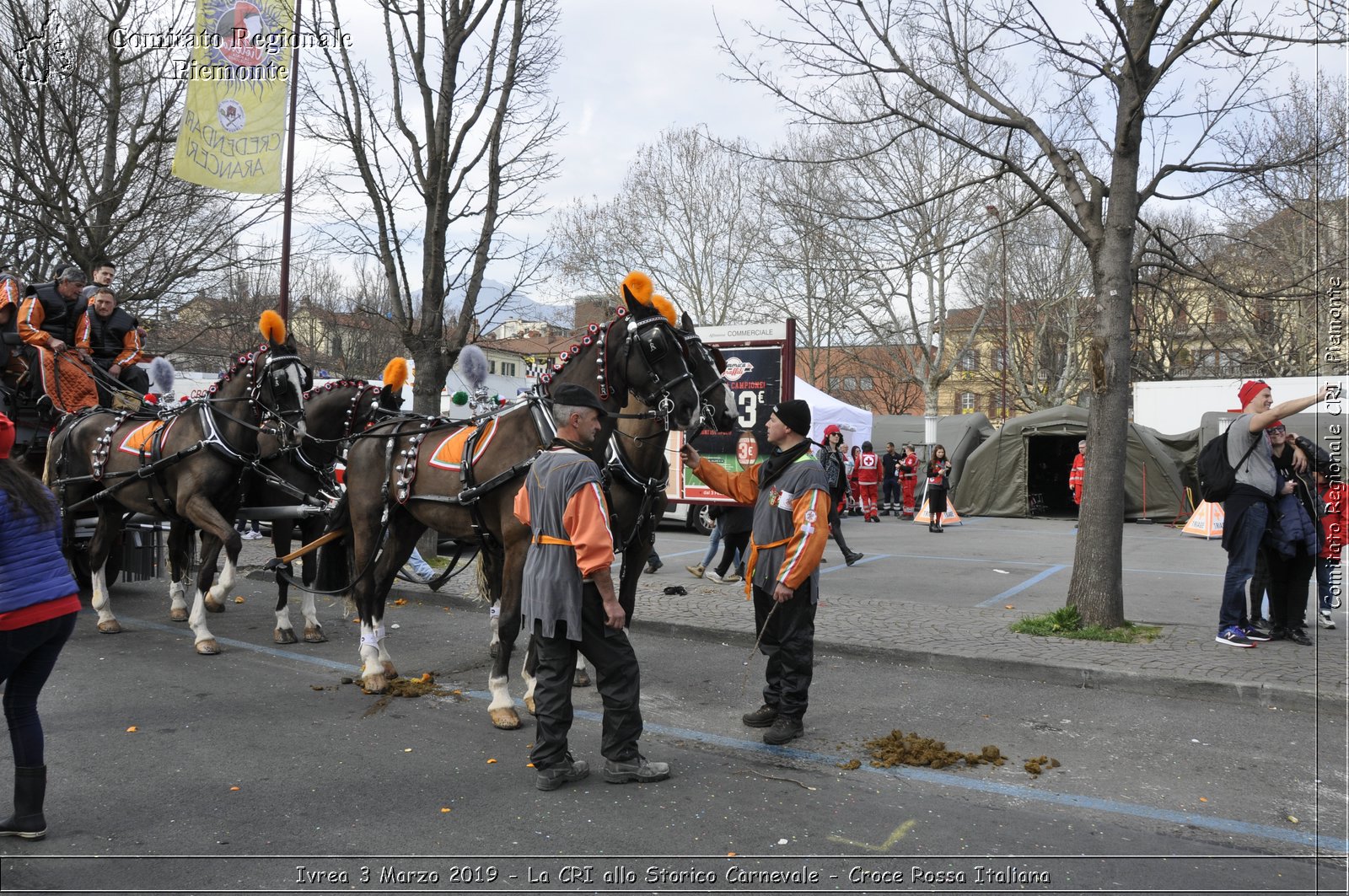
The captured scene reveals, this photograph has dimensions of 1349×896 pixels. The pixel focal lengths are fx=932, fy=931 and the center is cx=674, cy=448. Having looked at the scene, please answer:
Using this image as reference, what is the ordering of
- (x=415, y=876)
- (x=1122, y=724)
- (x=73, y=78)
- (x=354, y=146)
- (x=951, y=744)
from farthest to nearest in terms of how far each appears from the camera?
1. (x=73, y=78)
2. (x=354, y=146)
3. (x=1122, y=724)
4. (x=951, y=744)
5. (x=415, y=876)

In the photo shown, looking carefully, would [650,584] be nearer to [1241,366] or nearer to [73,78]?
[73,78]

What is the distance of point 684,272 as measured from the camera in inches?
1523

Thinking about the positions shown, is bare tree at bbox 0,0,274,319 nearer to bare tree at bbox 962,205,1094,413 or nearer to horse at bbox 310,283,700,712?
horse at bbox 310,283,700,712

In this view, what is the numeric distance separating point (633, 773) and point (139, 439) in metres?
6.38

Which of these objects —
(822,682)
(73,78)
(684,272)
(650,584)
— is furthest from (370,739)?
(684,272)

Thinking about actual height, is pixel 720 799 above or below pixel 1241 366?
below

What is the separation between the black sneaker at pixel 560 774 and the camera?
4.70 metres

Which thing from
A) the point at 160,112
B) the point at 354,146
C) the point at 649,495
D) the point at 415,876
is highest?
the point at 160,112

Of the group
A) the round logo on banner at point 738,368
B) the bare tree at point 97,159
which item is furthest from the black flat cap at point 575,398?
the bare tree at point 97,159

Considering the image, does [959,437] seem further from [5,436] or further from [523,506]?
[5,436]

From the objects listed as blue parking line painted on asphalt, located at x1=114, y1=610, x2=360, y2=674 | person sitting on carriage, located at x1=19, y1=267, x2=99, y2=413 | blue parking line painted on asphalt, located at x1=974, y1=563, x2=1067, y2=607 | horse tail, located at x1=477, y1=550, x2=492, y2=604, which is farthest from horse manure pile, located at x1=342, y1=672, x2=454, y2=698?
blue parking line painted on asphalt, located at x1=974, y1=563, x2=1067, y2=607

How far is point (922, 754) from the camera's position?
17.1ft

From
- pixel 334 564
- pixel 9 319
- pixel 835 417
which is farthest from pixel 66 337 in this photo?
pixel 835 417

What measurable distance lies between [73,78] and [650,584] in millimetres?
13276
